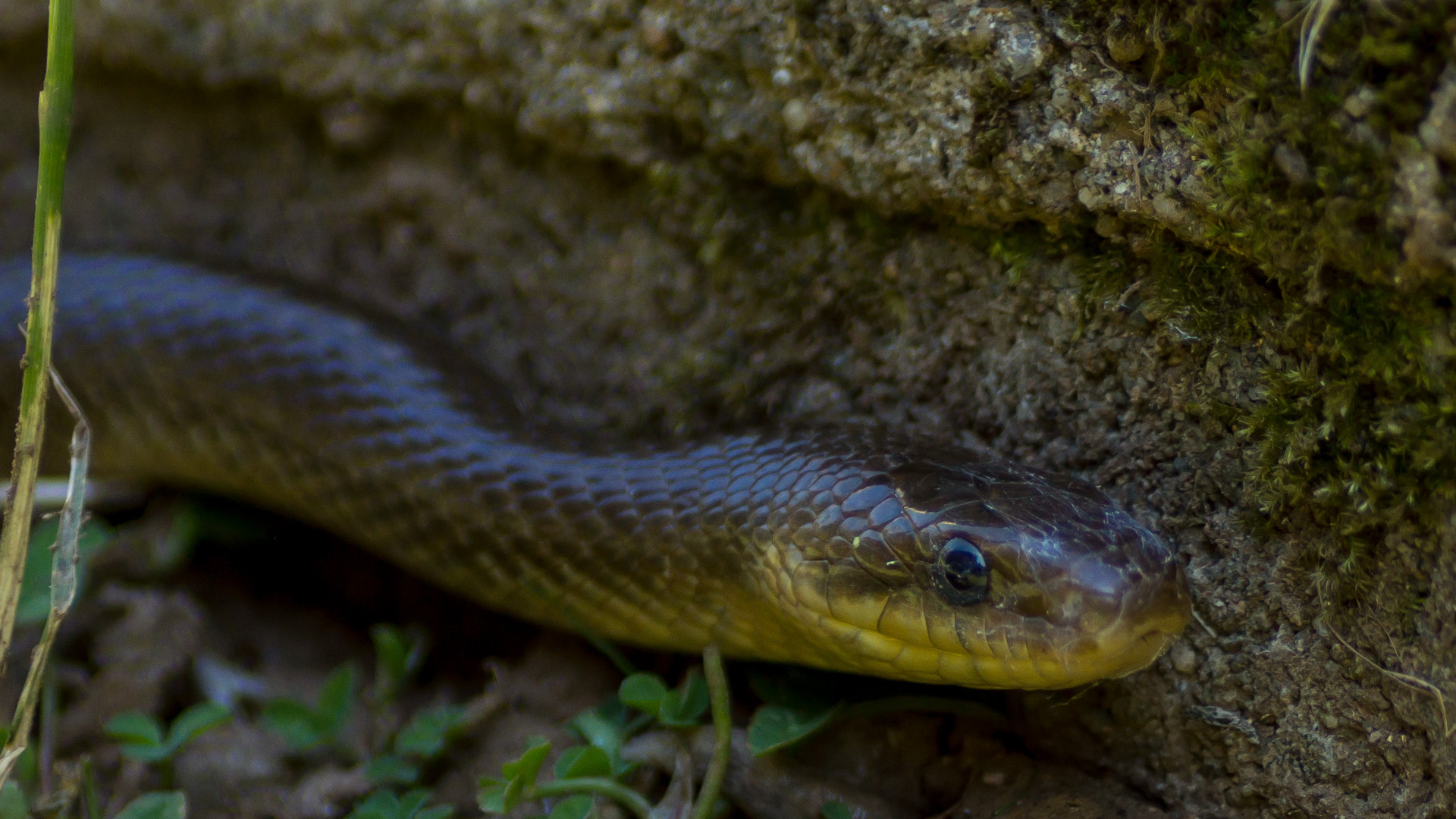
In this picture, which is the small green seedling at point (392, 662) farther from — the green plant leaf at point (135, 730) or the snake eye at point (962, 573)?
the snake eye at point (962, 573)

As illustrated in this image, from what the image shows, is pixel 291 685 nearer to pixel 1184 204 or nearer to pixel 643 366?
pixel 643 366

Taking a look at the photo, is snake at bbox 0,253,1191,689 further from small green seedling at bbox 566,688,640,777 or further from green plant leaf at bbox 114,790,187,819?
green plant leaf at bbox 114,790,187,819

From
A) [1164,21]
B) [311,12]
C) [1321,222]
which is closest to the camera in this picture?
[1321,222]

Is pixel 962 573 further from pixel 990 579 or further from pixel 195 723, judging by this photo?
pixel 195 723

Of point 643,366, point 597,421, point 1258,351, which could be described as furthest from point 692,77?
point 1258,351

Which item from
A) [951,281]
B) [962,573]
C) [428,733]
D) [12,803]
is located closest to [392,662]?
[428,733]
